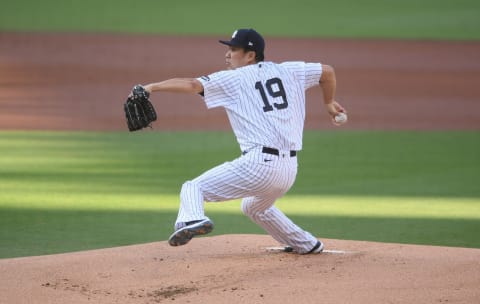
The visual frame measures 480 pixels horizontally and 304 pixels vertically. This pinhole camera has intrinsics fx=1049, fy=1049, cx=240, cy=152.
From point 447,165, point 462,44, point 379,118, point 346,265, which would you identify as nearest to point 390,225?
point 346,265

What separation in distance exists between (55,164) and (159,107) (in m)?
4.99

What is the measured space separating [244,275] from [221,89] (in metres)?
1.04

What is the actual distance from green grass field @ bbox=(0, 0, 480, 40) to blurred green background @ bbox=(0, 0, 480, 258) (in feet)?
35.0

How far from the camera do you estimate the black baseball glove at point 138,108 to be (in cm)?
566

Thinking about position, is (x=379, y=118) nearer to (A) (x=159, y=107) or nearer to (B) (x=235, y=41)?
(A) (x=159, y=107)

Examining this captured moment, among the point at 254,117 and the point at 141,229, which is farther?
Result: the point at 141,229

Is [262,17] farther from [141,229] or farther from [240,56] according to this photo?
[240,56]

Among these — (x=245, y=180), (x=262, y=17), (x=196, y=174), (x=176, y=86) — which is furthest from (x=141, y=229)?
(x=262, y=17)

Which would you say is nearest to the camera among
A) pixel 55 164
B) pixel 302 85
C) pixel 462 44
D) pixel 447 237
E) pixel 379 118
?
pixel 302 85

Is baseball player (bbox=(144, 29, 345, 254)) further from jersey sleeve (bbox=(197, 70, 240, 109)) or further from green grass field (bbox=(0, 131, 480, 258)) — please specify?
green grass field (bbox=(0, 131, 480, 258))

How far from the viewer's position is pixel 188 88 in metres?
5.63

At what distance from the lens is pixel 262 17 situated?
1030 inches

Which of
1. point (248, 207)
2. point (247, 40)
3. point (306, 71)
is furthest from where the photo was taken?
point (248, 207)

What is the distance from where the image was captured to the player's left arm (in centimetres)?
553
